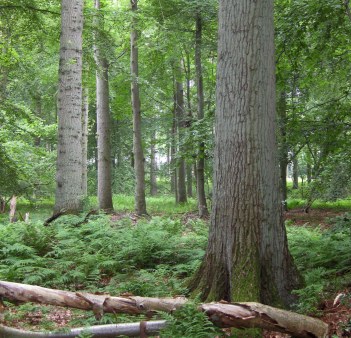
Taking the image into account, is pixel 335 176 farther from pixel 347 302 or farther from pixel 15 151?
pixel 15 151

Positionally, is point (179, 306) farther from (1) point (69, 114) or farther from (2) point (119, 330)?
(1) point (69, 114)

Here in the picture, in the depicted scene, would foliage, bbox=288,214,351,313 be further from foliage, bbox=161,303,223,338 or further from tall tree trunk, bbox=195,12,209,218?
tall tree trunk, bbox=195,12,209,218

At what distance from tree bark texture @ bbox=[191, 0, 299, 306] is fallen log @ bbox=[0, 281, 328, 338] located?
0.63 metres

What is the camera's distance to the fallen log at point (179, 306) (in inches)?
161

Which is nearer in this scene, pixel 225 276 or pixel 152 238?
pixel 225 276

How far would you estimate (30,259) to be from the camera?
21.7 feet

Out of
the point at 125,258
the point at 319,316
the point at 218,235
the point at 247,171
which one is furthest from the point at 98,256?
the point at 319,316

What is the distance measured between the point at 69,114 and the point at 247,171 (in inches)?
206

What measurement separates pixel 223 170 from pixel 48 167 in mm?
15054

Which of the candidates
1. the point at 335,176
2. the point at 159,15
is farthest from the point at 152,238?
the point at 159,15

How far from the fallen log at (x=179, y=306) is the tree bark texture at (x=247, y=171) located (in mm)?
628

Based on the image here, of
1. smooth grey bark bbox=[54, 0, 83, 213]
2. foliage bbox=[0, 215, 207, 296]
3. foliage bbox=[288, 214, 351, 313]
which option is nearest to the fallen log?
foliage bbox=[288, 214, 351, 313]

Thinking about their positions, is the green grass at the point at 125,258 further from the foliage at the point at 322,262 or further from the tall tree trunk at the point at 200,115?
the tall tree trunk at the point at 200,115

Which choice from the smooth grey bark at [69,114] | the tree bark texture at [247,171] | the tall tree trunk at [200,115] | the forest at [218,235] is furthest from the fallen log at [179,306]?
the tall tree trunk at [200,115]
